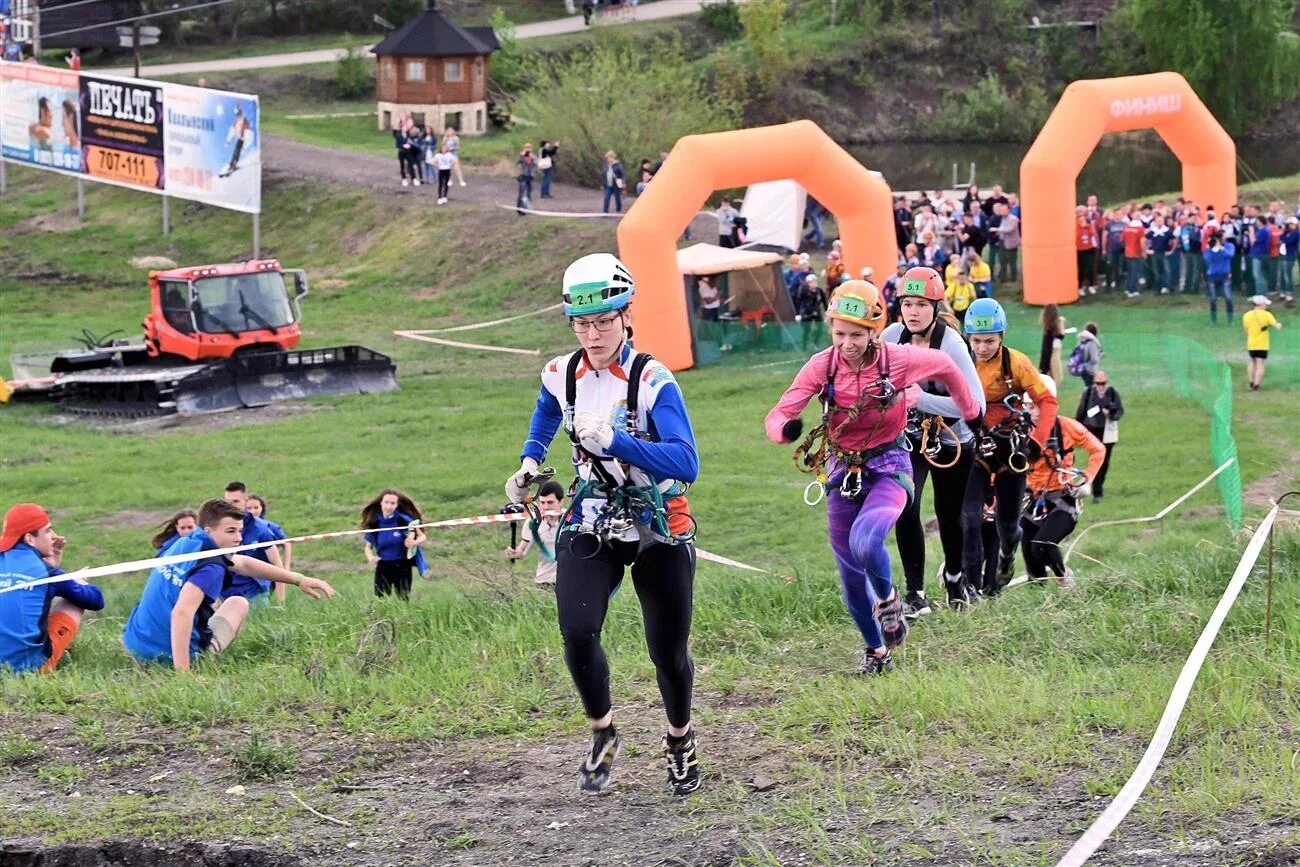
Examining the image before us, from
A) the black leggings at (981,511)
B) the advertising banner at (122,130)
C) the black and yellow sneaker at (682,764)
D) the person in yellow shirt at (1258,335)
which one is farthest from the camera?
the advertising banner at (122,130)

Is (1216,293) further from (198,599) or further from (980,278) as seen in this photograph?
(198,599)

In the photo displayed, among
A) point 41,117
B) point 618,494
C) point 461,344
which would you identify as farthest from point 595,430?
point 41,117

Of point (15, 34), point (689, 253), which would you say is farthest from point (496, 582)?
point (15, 34)

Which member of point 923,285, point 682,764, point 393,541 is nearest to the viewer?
point 682,764

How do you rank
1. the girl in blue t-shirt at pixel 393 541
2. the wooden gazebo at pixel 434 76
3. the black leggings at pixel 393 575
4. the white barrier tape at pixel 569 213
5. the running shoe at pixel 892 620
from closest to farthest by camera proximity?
1. the running shoe at pixel 892 620
2. the black leggings at pixel 393 575
3. the girl in blue t-shirt at pixel 393 541
4. the white barrier tape at pixel 569 213
5. the wooden gazebo at pixel 434 76

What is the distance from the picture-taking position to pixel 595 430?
6422mm

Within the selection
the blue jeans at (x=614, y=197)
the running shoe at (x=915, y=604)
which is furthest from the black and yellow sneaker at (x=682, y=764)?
the blue jeans at (x=614, y=197)

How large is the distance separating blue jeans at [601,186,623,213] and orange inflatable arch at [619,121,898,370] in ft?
30.7

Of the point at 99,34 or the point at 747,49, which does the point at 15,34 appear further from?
the point at 747,49

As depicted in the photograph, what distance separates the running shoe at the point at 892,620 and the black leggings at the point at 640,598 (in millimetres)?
2060

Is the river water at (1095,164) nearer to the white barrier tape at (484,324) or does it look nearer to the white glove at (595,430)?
the white barrier tape at (484,324)

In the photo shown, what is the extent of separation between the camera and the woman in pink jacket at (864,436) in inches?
329

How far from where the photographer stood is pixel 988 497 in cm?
1088

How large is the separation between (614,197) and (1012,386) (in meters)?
29.1
